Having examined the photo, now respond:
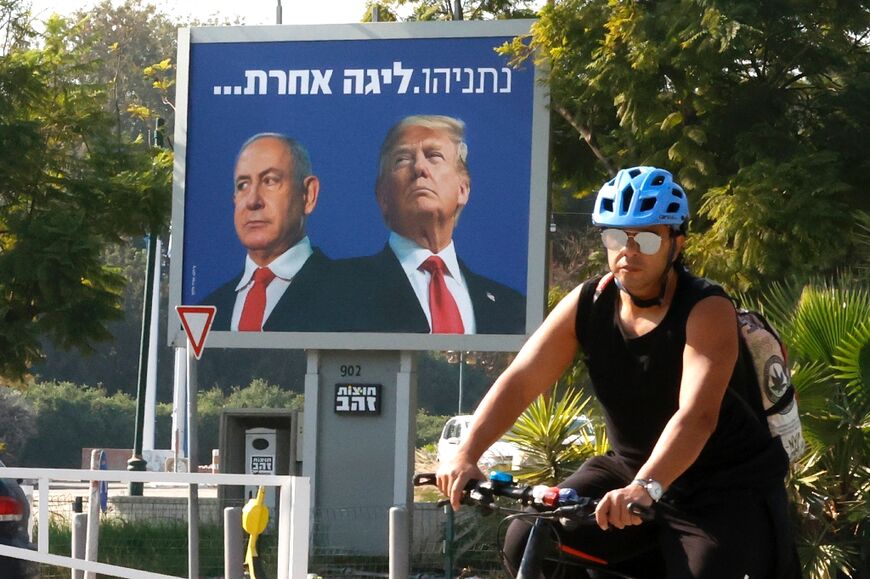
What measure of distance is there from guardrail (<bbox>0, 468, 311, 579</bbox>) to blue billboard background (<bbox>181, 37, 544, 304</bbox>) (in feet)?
31.8

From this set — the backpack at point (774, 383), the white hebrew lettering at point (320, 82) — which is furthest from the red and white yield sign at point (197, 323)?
the backpack at point (774, 383)

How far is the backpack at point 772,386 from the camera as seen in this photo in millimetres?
3684

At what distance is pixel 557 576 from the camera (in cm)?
371

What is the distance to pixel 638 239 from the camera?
363 centimetres

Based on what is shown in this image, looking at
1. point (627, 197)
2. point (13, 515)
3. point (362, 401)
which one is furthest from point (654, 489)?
point (362, 401)

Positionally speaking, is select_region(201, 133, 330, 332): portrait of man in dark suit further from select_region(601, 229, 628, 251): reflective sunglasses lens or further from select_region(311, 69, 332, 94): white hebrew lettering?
select_region(601, 229, 628, 251): reflective sunglasses lens

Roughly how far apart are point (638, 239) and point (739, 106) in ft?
34.3

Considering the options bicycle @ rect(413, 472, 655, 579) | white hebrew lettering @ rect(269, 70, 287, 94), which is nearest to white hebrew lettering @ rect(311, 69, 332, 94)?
white hebrew lettering @ rect(269, 70, 287, 94)

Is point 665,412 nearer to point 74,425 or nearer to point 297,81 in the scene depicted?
point 297,81

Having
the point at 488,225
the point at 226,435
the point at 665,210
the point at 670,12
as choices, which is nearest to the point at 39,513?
the point at 665,210

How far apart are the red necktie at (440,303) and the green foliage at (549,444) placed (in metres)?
4.35

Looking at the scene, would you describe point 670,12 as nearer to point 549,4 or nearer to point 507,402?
point 549,4

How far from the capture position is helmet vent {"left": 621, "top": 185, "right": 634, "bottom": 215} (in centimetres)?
365

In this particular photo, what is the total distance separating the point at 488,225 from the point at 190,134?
346cm
